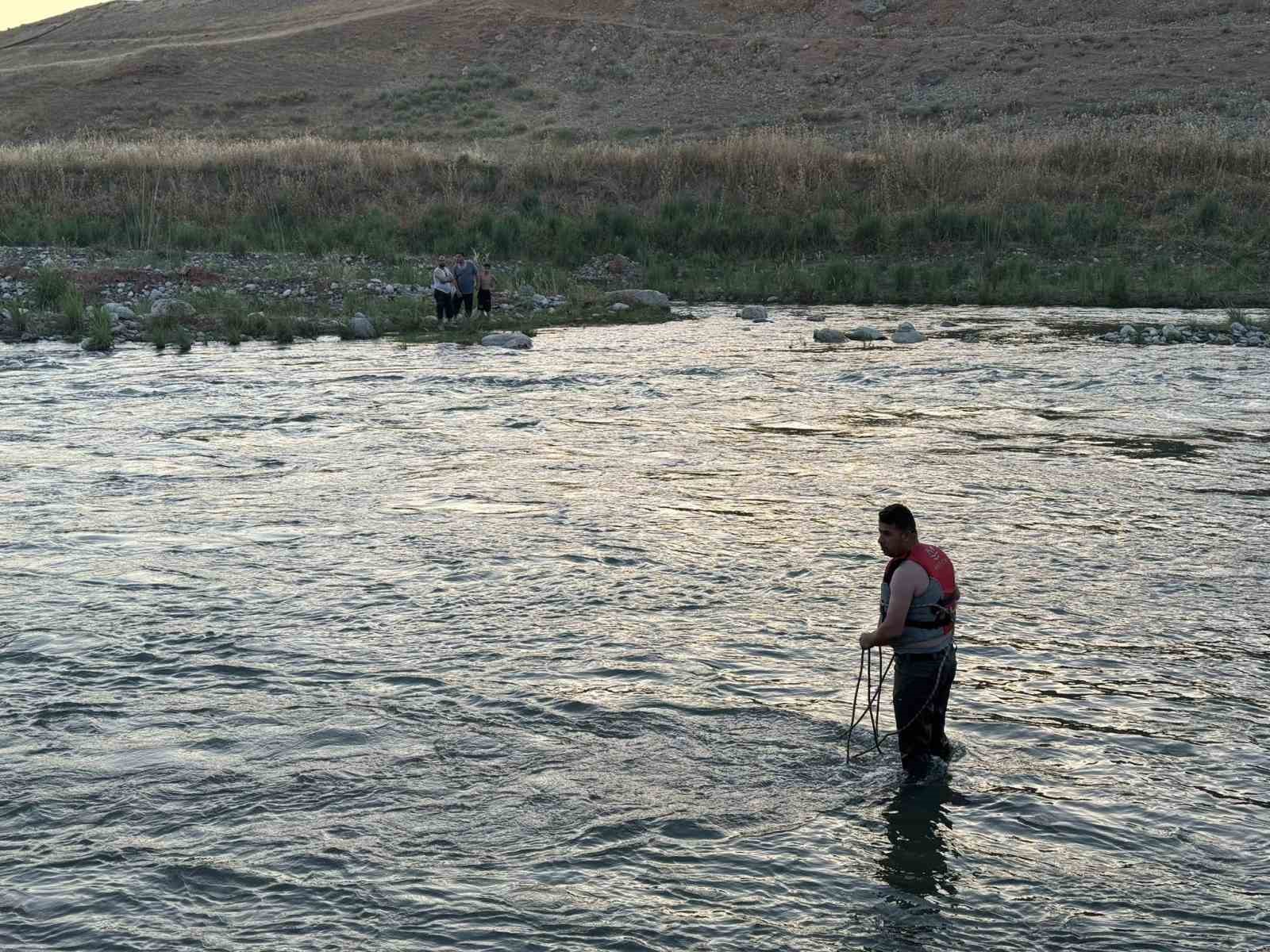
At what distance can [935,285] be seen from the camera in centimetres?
3159

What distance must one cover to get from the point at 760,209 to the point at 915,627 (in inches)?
1180

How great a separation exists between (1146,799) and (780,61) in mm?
73241

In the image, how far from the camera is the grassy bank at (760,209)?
32.2 metres

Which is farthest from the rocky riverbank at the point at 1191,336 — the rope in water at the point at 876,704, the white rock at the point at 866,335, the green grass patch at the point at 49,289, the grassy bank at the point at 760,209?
the green grass patch at the point at 49,289

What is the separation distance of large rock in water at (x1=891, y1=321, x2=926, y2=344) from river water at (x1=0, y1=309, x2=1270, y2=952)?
7.15 metres

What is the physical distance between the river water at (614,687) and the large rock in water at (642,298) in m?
11.9

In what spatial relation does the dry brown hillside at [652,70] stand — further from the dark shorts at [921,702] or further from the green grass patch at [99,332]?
the dark shorts at [921,702]

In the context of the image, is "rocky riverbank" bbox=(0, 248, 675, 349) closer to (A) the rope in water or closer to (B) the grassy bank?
(B) the grassy bank

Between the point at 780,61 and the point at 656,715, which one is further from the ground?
the point at 780,61

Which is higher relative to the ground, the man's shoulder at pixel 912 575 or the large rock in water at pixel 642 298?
the large rock in water at pixel 642 298

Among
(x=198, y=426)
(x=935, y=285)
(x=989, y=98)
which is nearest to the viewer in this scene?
(x=198, y=426)

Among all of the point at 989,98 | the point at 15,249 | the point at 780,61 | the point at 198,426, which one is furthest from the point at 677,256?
the point at 780,61

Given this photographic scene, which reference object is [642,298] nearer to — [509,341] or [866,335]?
[509,341]

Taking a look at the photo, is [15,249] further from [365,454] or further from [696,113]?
[696,113]
